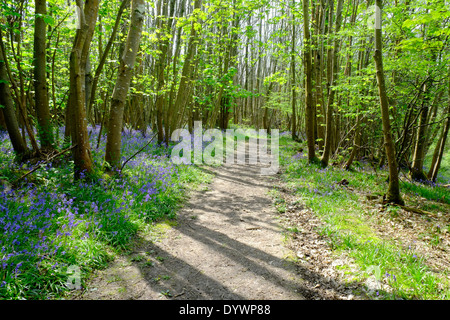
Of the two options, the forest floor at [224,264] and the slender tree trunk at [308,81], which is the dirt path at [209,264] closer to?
the forest floor at [224,264]

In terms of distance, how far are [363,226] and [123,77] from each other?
20.3ft

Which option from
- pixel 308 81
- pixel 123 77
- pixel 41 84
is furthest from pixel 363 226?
pixel 41 84

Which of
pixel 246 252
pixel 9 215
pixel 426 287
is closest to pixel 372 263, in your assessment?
pixel 426 287

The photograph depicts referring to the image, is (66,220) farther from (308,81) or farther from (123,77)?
(308,81)

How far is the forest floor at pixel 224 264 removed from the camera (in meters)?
3.02

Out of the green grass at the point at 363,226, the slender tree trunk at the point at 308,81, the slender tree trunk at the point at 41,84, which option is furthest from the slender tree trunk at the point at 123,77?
the slender tree trunk at the point at 308,81

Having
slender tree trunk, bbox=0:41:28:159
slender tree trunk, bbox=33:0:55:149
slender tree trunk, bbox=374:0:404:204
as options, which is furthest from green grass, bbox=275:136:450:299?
slender tree trunk, bbox=0:41:28:159

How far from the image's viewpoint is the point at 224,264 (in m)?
3.65

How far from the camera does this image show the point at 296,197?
21.8 feet

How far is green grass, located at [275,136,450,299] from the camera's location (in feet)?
9.88

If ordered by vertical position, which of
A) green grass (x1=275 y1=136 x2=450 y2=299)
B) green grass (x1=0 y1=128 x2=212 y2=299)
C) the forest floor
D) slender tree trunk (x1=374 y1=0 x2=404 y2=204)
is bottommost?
the forest floor

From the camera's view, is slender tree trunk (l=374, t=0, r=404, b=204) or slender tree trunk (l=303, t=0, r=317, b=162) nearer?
slender tree trunk (l=374, t=0, r=404, b=204)

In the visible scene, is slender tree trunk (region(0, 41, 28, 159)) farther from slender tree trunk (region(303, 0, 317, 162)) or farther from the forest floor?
slender tree trunk (region(303, 0, 317, 162))
